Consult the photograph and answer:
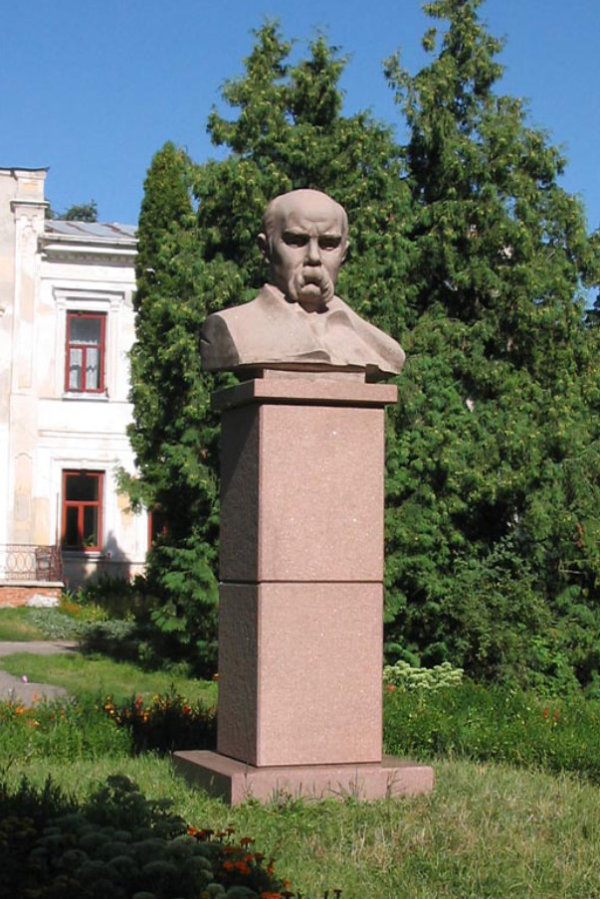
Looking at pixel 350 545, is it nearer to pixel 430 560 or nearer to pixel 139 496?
pixel 430 560

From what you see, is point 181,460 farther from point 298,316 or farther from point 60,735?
point 298,316

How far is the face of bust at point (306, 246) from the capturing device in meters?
7.02

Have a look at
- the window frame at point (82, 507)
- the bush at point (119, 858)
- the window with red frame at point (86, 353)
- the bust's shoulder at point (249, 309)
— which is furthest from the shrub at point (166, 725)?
the window with red frame at point (86, 353)

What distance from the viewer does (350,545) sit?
6.91 metres

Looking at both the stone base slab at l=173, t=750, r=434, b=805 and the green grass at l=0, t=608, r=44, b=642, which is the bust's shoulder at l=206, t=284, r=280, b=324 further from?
the green grass at l=0, t=608, r=44, b=642

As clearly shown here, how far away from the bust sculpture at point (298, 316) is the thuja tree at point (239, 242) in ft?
25.4

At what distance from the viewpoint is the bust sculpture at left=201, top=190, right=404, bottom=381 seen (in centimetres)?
693

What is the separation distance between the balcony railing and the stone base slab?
20.8 meters

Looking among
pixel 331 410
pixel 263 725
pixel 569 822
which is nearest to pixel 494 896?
pixel 569 822

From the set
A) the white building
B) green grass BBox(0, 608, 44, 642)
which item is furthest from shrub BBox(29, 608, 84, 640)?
the white building

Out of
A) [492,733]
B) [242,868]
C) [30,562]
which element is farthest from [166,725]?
[30,562]

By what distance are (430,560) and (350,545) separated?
26.7 ft

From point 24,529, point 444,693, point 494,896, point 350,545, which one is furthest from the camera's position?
point 24,529

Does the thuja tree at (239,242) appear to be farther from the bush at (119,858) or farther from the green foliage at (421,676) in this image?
the bush at (119,858)
